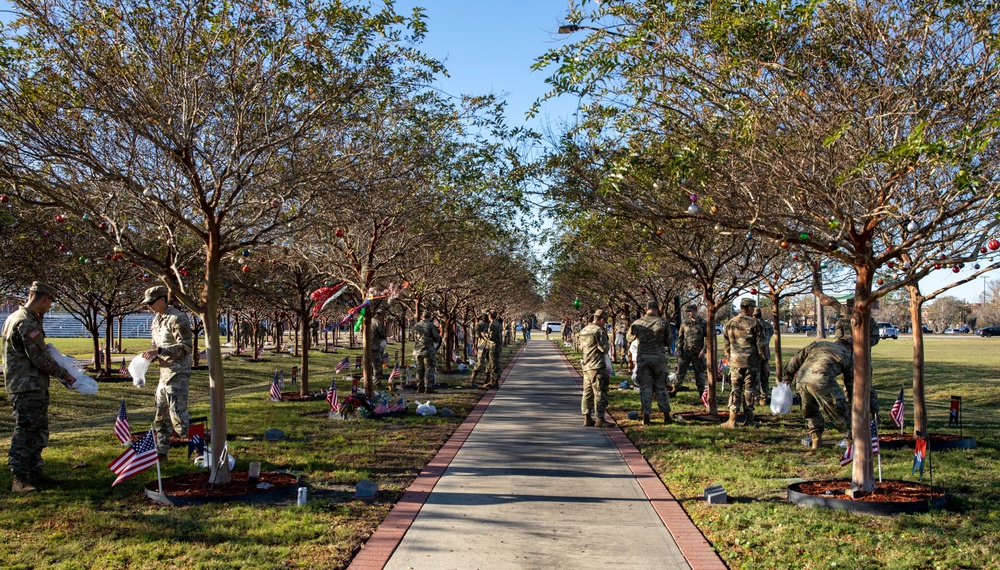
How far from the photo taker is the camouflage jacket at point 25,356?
6965 millimetres

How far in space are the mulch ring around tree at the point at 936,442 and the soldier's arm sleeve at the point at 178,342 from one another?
847cm

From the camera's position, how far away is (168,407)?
8.75 metres

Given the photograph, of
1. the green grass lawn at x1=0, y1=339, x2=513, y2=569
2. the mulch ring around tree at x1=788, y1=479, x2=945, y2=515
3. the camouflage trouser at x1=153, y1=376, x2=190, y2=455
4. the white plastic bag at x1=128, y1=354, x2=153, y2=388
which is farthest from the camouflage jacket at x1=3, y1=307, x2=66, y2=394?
the mulch ring around tree at x1=788, y1=479, x2=945, y2=515

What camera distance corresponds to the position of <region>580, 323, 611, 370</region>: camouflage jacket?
11938 millimetres

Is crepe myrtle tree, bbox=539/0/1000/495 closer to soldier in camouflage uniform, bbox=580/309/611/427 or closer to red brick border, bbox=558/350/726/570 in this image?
red brick border, bbox=558/350/726/570

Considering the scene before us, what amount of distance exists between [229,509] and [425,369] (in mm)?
10901

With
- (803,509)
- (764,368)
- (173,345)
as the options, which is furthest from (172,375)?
(764,368)

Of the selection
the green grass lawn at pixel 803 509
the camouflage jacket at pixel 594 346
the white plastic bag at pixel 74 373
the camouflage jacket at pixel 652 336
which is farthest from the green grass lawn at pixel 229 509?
the camouflage jacket at pixel 652 336

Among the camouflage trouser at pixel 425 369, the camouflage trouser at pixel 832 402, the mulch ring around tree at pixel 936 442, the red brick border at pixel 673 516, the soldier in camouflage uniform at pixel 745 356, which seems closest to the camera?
the red brick border at pixel 673 516

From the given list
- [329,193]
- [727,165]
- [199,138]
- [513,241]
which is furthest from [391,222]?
[513,241]

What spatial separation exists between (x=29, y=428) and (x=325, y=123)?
4.13 metres

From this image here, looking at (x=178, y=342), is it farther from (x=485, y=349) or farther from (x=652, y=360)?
(x=485, y=349)

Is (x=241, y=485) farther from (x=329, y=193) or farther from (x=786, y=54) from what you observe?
(x=786, y=54)

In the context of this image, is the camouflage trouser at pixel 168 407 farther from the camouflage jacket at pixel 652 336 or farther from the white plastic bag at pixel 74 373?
the camouflage jacket at pixel 652 336
